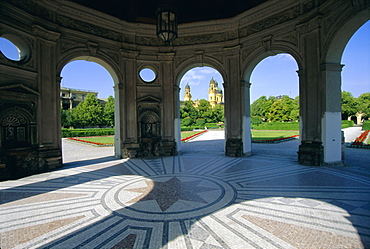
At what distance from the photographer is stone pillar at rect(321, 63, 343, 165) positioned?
947cm

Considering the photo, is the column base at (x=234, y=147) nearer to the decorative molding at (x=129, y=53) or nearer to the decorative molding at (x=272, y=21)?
the decorative molding at (x=272, y=21)

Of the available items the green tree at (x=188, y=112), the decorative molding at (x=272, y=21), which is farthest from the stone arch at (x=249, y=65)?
the green tree at (x=188, y=112)

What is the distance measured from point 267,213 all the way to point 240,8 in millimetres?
12200

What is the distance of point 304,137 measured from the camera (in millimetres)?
10305

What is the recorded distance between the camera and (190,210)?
499 centimetres

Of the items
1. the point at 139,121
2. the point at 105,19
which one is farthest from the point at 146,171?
the point at 105,19

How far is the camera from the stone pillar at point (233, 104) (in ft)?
42.0

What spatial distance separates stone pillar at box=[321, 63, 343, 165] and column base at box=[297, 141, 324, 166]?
0.72ft

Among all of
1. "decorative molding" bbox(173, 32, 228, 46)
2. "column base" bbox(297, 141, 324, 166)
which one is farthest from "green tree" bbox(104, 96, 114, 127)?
"column base" bbox(297, 141, 324, 166)

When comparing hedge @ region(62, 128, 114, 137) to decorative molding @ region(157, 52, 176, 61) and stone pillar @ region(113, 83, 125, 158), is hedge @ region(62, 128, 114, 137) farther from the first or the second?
decorative molding @ region(157, 52, 176, 61)

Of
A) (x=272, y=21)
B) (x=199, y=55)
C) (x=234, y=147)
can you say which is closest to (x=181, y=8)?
(x=199, y=55)

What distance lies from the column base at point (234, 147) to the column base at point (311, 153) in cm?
346

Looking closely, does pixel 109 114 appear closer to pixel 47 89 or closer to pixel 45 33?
pixel 47 89

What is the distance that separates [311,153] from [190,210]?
7883mm
